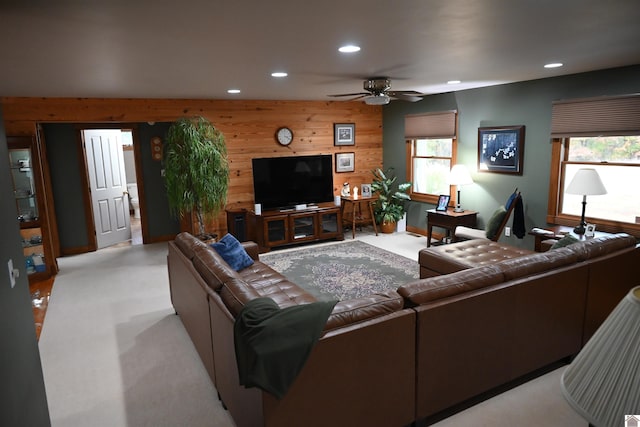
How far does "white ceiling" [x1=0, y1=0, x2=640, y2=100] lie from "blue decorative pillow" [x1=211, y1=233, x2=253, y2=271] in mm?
1532

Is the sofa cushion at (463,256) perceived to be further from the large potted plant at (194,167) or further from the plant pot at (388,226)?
the large potted plant at (194,167)

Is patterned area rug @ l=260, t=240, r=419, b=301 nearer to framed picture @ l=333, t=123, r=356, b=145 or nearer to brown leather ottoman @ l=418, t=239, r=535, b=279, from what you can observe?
brown leather ottoman @ l=418, t=239, r=535, b=279

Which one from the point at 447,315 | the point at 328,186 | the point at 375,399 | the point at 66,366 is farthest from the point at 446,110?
the point at 66,366

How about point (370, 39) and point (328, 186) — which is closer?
point (370, 39)

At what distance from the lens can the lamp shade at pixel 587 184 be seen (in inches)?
164

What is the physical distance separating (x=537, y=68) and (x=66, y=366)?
488 centimetres

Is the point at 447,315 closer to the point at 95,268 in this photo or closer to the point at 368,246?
the point at 368,246

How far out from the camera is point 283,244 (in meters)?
6.39

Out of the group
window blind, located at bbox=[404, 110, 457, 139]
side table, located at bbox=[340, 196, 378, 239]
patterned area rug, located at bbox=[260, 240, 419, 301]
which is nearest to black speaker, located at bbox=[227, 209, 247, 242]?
patterned area rug, located at bbox=[260, 240, 419, 301]

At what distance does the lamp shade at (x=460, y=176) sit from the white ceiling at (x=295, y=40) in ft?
5.09

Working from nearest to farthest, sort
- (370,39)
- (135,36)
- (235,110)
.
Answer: (135,36) < (370,39) < (235,110)

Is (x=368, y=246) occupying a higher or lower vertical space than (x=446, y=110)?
lower

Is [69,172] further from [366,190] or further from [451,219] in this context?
[451,219]

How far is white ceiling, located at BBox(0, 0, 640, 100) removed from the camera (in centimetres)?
201
